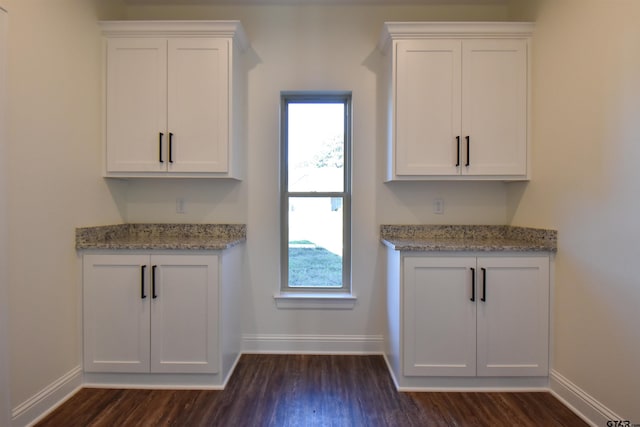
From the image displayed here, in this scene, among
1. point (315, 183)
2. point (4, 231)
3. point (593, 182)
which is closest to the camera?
point (4, 231)

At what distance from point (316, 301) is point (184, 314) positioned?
1.04 m

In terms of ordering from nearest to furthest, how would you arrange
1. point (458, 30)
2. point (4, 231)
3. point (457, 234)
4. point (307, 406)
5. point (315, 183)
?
point (4, 231) < point (307, 406) < point (458, 30) < point (457, 234) < point (315, 183)

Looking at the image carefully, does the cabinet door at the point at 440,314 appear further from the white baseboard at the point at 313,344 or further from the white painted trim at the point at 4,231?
the white painted trim at the point at 4,231

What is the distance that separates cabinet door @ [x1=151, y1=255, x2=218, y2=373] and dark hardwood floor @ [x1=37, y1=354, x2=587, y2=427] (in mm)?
200

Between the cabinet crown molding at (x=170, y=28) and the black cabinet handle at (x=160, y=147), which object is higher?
the cabinet crown molding at (x=170, y=28)

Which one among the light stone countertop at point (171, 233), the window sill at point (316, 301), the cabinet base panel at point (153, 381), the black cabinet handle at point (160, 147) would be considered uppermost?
the black cabinet handle at point (160, 147)

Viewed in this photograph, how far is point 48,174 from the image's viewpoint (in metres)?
1.91

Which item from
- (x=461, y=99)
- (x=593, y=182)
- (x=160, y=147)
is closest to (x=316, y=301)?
(x=160, y=147)

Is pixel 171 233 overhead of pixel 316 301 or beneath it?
overhead

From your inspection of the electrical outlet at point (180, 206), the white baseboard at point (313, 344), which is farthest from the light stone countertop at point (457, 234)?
the electrical outlet at point (180, 206)

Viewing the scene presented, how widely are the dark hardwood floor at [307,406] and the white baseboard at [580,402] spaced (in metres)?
0.05

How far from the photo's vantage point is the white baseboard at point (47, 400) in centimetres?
175

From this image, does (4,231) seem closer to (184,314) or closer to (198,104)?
(184,314)

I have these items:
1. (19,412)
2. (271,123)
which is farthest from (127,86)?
Answer: (19,412)
